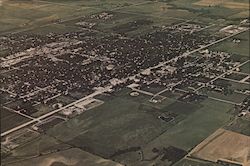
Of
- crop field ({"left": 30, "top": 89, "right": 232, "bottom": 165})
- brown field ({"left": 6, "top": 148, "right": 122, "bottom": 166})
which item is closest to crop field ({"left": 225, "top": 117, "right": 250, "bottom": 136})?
crop field ({"left": 30, "top": 89, "right": 232, "bottom": 165})

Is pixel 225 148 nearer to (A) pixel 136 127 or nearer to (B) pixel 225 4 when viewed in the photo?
(A) pixel 136 127

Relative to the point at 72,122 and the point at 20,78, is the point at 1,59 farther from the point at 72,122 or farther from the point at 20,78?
the point at 72,122

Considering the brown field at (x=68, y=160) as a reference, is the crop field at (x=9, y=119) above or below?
above

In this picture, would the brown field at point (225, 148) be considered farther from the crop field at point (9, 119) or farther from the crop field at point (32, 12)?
the crop field at point (32, 12)

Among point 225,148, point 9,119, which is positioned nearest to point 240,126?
point 225,148

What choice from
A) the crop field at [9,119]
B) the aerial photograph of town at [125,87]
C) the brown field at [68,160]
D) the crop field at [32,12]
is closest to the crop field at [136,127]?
the aerial photograph of town at [125,87]

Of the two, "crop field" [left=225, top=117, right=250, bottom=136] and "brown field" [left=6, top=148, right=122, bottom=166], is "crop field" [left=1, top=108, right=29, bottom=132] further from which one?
"crop field" [left=225, top=117, right=250, bottom=136]

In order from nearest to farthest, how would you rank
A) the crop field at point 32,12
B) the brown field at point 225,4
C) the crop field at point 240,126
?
1. the crop field at point 240,126
2. the crop field at point 32,12
3. the brown field at point 225,4

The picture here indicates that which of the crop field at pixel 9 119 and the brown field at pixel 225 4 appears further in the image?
the brown field at pixel 225 4
